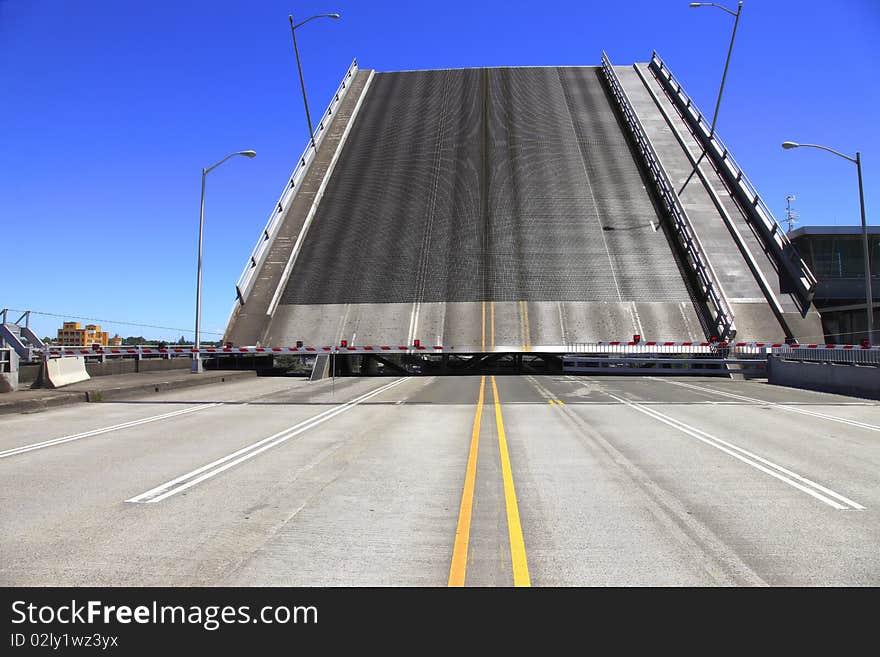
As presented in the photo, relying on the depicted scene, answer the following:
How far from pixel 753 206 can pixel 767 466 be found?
2510 centimetres

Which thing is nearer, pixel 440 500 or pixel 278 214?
pixel 440 500

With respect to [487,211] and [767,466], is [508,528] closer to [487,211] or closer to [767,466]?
[767,466]

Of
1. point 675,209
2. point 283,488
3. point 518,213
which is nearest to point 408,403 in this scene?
point 283,488

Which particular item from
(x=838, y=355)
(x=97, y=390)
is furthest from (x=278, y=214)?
(x=838, y=355)

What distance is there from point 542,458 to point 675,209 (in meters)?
24.7

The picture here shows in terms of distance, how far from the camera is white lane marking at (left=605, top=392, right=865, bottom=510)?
6.18m

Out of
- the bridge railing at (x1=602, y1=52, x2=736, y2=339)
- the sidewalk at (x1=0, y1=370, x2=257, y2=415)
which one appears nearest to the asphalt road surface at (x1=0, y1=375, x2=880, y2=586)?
the sidewalk at (x1=0, y1=370, x2=257, y2=415)

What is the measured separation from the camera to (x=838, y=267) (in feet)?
122

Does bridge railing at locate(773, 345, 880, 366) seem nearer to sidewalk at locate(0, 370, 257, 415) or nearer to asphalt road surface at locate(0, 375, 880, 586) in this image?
asphalt road surface at locate(0, 375, 880, 586)

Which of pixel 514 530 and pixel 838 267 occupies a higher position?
pixel 838 267

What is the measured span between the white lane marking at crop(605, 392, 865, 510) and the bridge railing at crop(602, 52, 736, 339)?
14.4 meters

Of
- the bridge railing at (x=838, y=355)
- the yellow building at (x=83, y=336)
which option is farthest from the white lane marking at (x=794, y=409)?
the yellow building at (x=83, y=336)

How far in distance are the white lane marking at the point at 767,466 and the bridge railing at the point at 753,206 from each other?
17.2 metres

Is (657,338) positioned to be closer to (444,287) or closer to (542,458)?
(444,287)
